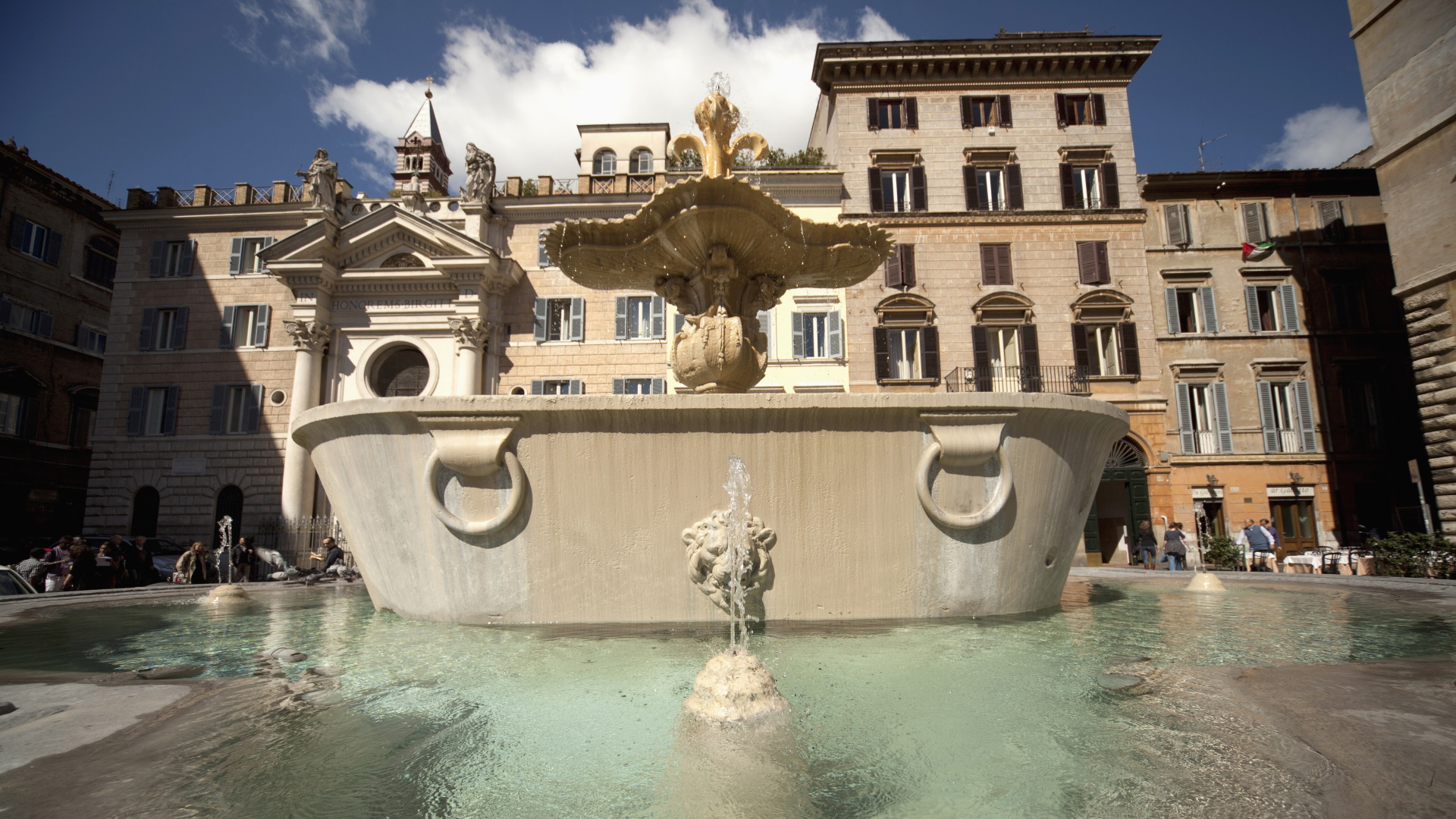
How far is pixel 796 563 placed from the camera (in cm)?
489

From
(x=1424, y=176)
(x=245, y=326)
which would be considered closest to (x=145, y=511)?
(x=245, y=326)

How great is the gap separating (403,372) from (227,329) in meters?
6.82

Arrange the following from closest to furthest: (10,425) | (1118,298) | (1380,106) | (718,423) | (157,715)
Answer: (157,715), (718,423), (1380,106), (1118,298), (10,425)

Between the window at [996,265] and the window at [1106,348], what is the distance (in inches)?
119

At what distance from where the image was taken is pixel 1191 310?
86.4ft

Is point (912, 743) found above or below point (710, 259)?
below

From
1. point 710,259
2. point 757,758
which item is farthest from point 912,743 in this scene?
point 710,259

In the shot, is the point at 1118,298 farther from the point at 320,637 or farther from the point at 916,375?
the point at 320,637

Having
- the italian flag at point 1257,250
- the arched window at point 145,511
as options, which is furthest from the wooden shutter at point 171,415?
the italian flag at point 1257,250

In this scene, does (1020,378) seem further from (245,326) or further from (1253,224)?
(245,326)

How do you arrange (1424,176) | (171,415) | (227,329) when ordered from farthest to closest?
(227,329)
(171,415)
(1424,176)

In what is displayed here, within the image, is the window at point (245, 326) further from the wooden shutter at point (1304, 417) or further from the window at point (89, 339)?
the wooden shutter at point (1304, 417)

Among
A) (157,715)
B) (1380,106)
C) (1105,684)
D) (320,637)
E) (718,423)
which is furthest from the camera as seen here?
(1380,106)

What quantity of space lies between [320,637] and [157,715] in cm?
240
